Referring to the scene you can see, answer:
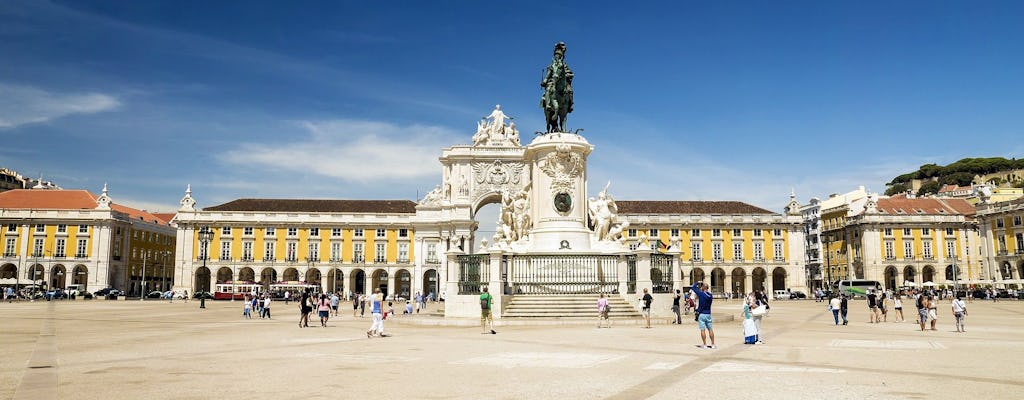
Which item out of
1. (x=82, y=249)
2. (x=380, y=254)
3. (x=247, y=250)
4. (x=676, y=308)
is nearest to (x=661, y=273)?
(x=676, y=308)

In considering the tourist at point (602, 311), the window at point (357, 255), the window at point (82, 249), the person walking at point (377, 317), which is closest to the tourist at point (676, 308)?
the tourist at point (602, 311)

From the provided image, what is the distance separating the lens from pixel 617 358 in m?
12.3

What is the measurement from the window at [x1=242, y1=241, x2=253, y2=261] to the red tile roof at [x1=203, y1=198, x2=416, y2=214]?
13.4 ft

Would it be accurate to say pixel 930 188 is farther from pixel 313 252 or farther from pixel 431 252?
pixel 313 252

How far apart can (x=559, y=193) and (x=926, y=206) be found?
77.5 metres

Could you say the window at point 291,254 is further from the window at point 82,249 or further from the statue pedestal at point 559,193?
the statue pedestal at point 559,193

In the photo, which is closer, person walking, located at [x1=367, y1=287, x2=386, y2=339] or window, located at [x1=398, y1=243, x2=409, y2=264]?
person walking, located at [x1=367, y1=287, x2=386, y2=339]

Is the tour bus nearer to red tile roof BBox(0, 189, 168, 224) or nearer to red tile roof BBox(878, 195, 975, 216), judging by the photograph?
red tile roof BBox(878, 195, 975, 216)

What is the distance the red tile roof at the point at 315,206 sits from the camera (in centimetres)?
8538

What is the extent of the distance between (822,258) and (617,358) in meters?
93.5

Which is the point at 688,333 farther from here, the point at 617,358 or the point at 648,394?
the point at 648,394

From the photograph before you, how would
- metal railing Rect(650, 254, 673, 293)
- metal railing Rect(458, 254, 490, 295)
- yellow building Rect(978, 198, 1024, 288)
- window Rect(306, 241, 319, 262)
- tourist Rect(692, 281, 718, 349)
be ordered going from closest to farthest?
tourist Rect(692, 281, 718, 349) → metal railing Rect(650, 254, 673, 293) → metal railing Rect(458, 254, 490, 295) → yellow building Rect(978, 198, 1024, 288) → window Rect(306, 241, 319, 262)

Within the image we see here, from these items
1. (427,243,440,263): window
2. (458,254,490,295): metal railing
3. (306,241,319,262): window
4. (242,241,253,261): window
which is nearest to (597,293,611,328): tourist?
(458,254,490,295): metal railing

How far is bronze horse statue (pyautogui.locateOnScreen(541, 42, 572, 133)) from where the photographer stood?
26.1 metres
